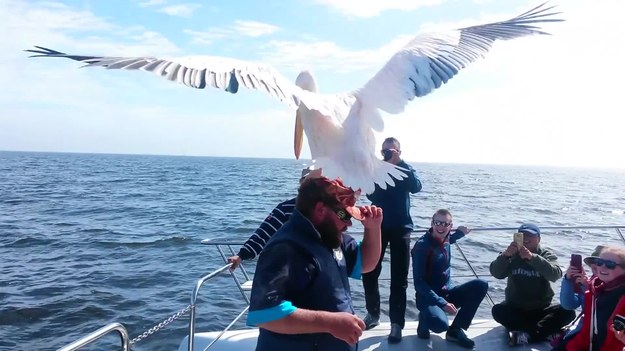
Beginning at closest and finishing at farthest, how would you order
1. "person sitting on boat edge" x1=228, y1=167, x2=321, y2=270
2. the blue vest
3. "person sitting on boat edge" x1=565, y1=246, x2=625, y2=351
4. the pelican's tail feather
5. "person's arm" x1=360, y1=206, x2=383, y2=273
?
the blue vest < "person's arm" x1=360, y1=206, x2=383, y2=273 < the pelican's tail feather < "person sitting on boat edge" x1=228, y1=167, x2=321, y2=270 < "person sitting on boat edge" x1=565, y1=246, x2=625, y2=351

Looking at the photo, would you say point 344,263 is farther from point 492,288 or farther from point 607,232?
point 607,232

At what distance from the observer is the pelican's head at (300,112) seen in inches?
120

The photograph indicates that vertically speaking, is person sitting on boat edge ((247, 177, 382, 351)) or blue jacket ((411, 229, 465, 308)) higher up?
person sitting on boat edge ((247, 177, 382, 351))

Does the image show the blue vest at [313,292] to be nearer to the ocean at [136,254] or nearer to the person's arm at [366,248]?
the person's arm at [366,248]

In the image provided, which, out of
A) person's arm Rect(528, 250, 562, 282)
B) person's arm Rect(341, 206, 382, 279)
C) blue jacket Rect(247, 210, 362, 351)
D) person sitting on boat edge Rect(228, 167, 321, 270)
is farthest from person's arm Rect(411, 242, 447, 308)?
blue jacket Rect(247, 210, 362, 351)

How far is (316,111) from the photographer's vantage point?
2.84 meters

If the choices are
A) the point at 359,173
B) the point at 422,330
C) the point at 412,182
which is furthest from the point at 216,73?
the point at 422,330

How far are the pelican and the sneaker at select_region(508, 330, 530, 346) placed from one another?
195 centimetres

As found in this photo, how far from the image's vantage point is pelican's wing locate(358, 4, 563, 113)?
3.17 m

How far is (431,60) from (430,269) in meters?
1.69

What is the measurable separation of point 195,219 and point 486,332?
14.2m

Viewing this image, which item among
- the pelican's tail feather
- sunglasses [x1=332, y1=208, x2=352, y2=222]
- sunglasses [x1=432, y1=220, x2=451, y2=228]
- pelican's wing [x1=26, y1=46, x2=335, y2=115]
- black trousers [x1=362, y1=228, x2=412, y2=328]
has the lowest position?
black trousers [x1=362, y1=228, x2=412, y2=328]

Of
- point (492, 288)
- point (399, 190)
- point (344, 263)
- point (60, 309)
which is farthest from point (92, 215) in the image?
point (344, 263)

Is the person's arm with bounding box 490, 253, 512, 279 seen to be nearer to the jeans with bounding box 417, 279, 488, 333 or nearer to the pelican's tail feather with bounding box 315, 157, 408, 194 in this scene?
the jeans with bounding box 417, 279, 488, 333
